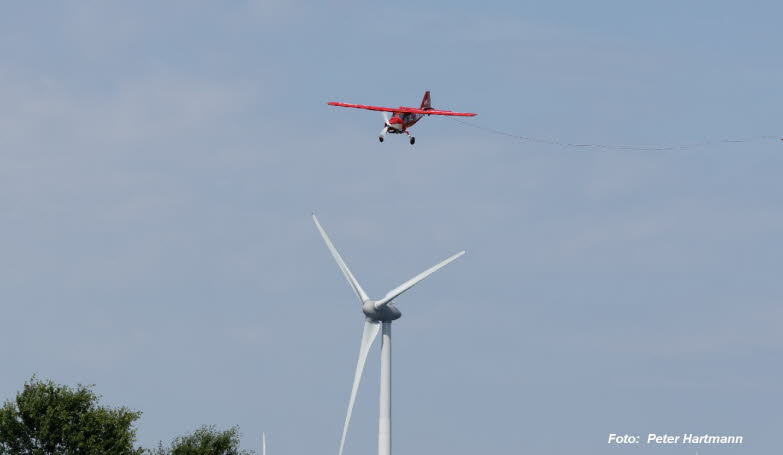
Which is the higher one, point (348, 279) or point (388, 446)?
point (348, 279)

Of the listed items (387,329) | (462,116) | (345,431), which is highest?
(462,116)

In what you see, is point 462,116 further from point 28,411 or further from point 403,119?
point 28,411

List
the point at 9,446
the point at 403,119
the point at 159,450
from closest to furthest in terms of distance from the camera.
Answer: the point at 403,119 < the point at 9,446 < the point at 159,450

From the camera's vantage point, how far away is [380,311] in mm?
168250

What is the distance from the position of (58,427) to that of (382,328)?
36404mm

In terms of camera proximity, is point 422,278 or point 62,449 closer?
point 422,278

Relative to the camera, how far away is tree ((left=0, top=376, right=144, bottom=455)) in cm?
17875

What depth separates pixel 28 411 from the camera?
180 metres

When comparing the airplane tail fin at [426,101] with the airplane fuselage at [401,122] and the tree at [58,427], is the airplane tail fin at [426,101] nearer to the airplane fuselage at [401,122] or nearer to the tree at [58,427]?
the airplane fuselage at [401,122]

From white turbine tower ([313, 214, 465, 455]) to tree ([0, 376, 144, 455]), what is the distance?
28.6 m

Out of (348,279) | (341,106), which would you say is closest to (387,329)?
(348,279)

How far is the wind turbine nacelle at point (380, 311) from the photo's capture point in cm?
16812

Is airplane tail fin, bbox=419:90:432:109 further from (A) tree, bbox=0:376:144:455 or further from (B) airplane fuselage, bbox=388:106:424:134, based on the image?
(A) tree, bbox=0:376:144:455

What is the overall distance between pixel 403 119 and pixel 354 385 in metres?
27.7
